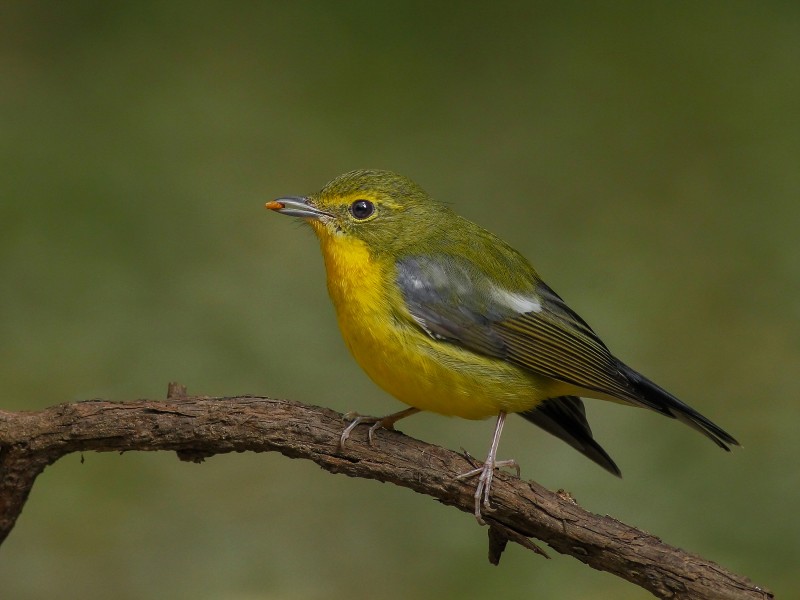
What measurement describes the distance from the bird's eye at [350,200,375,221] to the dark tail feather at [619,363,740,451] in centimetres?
119

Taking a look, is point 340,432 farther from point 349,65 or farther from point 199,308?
point 349,65

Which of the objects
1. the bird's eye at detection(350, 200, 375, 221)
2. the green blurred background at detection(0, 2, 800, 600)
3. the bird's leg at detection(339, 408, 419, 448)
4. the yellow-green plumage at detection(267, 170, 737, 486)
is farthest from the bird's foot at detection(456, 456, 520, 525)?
the green blurred background at detection(0, 2, 800, 600)

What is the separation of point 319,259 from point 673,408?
3.82 metres

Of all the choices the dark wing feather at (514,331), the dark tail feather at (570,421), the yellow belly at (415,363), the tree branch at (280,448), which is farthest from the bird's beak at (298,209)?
the dark tail feather at (570,421)

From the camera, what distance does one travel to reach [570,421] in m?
4.71

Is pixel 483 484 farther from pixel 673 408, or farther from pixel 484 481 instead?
pixel 673 408

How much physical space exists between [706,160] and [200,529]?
4.42 meters

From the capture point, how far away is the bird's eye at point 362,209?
14.9 ft

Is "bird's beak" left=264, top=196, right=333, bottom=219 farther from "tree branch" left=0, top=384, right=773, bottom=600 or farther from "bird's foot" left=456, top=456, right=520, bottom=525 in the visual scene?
"bird's foot" left=456, top=456, right=520, bottom=525

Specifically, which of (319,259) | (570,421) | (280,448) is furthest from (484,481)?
(319,259)

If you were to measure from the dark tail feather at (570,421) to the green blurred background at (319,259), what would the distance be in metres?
1.59

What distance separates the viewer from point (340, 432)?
Result: 4.05 meters

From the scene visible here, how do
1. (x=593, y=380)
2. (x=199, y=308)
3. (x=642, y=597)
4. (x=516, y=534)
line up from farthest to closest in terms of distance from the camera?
(x=199, y=308), (x=642, y=597), (x=593, y=380), (x=516, y=534)

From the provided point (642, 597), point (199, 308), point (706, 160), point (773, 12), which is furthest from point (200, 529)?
point (773, 12)
